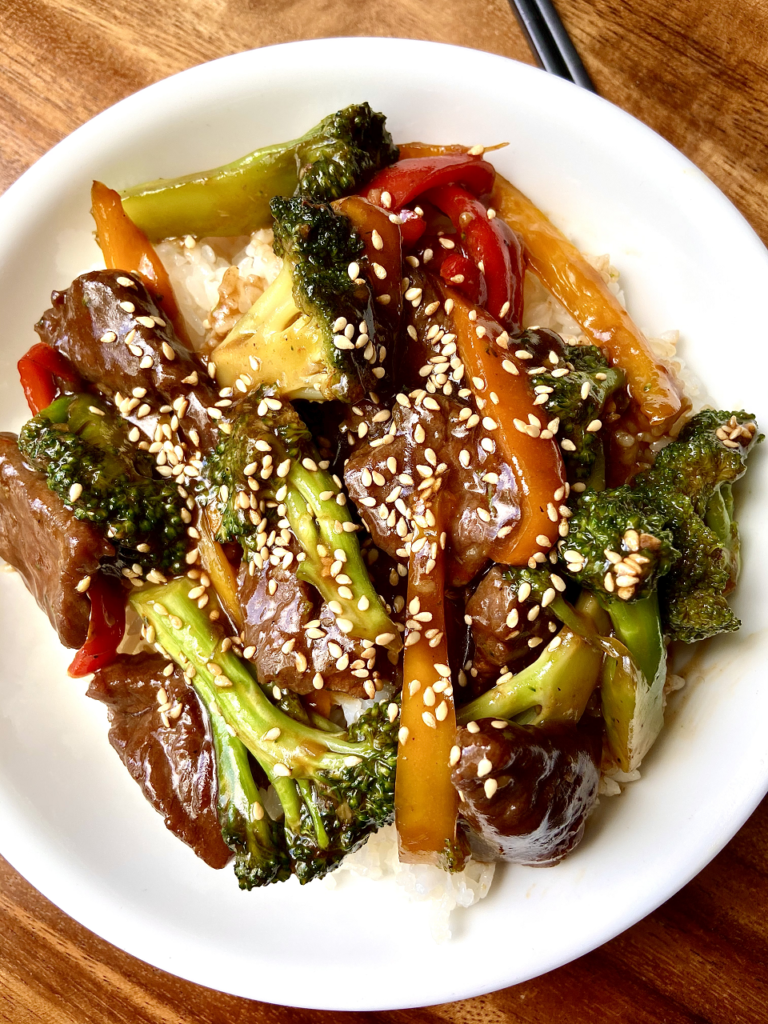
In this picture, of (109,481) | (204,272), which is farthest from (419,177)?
(109,481)

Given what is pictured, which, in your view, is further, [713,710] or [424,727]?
[713,710]

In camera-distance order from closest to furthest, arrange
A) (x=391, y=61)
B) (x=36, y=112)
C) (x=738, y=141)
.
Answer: (x=391, y=61), (x=738, y=141), (x=36, y=112)

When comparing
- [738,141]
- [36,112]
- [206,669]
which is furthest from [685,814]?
[36,112]

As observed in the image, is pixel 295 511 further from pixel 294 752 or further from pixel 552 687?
pixel 552 687

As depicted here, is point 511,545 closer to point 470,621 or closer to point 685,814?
point 470,621

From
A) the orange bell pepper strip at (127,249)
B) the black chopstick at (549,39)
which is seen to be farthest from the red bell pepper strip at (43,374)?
the black chopstick at (549,39)

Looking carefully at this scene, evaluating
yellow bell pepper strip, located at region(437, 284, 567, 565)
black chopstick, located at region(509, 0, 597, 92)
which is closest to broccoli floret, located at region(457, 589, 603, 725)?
yellow bell pepper strip, located at region(437, 284, 567, 565)

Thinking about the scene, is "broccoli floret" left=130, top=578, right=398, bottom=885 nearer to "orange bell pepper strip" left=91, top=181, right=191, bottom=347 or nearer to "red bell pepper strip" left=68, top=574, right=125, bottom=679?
"red bell pepper strip" left=68, top=574, right=125, bottom=679

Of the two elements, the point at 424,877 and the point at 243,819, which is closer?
the point at 243,819
